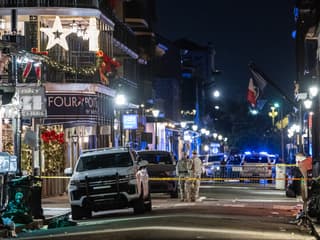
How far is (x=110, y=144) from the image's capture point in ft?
155

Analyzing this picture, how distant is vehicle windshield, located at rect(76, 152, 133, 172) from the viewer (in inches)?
990

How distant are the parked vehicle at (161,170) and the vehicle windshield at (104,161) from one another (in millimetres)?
7829

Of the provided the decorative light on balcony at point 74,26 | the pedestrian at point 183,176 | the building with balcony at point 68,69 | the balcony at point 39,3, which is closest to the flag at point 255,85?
the building with balcony at point 68,69

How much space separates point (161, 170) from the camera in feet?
111

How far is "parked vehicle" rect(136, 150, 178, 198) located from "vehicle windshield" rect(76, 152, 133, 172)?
25.7 ft

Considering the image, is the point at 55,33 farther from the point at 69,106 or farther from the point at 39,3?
the point at 69,106

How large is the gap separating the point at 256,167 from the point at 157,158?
1626 centimetres

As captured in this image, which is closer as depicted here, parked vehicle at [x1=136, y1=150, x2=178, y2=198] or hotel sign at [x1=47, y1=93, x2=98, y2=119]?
parked vehicle at [x1=136, y1=150, x2=178, y2=198]

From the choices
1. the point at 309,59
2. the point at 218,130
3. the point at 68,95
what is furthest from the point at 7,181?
the point at 218,130

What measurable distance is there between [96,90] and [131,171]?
16.0m

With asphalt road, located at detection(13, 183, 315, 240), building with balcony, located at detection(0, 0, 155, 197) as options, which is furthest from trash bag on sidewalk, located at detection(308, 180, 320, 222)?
building with balcony, located at detection(0, 0, 155, 197)

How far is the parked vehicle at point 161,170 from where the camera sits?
3322cm

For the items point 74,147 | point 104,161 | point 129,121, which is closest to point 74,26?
point 74,147

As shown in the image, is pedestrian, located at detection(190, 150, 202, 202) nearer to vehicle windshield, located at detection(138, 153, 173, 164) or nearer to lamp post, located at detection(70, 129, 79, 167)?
vehicle windshield, located at detection(138, 153, 173, 164)
